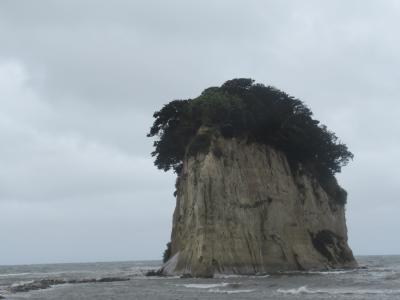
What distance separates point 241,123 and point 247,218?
10.1 m

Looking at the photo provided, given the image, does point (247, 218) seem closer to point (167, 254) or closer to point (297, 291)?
point (167, 254)

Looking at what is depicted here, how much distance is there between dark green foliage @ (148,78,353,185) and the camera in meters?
61.2

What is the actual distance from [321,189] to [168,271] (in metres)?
23.6

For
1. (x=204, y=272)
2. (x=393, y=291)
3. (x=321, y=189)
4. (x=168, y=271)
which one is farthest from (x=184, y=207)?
(x=393, y=291)

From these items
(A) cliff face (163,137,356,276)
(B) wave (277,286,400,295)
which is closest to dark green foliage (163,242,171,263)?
(A) cliff face (163,137,356,276)

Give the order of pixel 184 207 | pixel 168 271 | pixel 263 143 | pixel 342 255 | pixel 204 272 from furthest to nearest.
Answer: pixel 342 255
pixel 263 143
pixel 184 207
pixel 168 271
pixel 204 272

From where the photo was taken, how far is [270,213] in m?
60.8

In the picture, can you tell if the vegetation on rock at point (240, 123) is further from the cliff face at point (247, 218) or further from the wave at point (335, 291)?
the wave at point (335, 291)

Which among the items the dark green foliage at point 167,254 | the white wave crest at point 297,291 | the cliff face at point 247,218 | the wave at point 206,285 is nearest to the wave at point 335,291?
the white wave crest at point 297,291

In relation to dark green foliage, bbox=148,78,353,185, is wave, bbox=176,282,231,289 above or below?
below

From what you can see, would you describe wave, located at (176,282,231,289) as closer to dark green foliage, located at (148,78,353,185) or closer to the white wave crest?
the white wave crest

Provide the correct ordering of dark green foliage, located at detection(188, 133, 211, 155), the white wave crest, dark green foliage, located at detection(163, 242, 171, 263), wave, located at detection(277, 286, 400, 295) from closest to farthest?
wave, located at detection(277, 286, 400, 295), the white wave crest, dark green foliage, located at detection(188, 133, 211, 155), dark green foliage, located at detection(163, 242, 171, 263)

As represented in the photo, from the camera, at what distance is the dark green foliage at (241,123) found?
201ft

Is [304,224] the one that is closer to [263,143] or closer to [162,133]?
[263,143]
